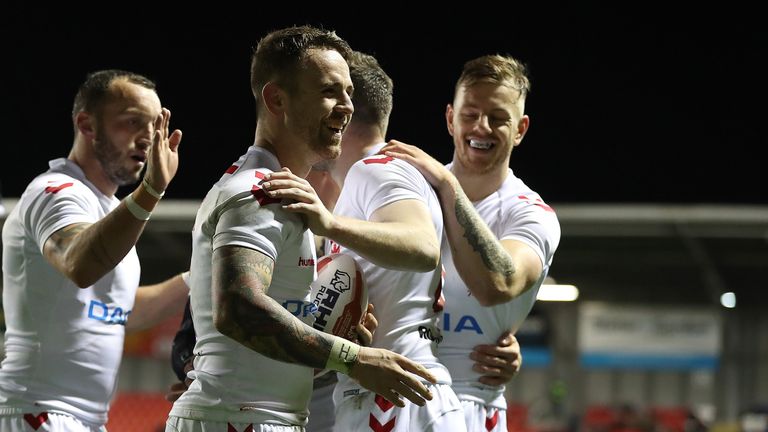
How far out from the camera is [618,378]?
27.5 m

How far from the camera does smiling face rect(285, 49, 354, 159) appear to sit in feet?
11.5

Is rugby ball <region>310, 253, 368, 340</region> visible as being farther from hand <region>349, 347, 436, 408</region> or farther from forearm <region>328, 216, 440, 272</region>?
hand <region>349, 347, 436, 408</region>

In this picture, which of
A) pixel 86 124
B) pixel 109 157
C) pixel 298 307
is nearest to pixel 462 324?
pixel 298 307

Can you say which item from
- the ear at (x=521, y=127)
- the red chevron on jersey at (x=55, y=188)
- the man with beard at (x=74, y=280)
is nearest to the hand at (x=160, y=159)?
the man with beard at (x=74, y=280)

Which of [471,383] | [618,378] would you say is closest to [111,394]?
[471,383]

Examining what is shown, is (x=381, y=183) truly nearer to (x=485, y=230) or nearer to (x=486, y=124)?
(x=485, y=230)

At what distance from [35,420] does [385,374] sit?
7.05ft

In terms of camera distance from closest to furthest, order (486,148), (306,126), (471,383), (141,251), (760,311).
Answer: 1. (306,126)
2. (471,383)
3. (486,148)
4. (141,251)
5. (760,311)

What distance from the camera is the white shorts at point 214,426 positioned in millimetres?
3262

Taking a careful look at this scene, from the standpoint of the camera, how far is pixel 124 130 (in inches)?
204

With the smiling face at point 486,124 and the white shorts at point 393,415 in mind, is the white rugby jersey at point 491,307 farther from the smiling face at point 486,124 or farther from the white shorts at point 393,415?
the white shorts at point 393,415

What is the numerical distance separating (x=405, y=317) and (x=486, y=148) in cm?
125

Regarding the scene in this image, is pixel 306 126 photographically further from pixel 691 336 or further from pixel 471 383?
pixel 691 336

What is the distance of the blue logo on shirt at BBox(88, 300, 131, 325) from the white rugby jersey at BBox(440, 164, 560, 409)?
1.56m
